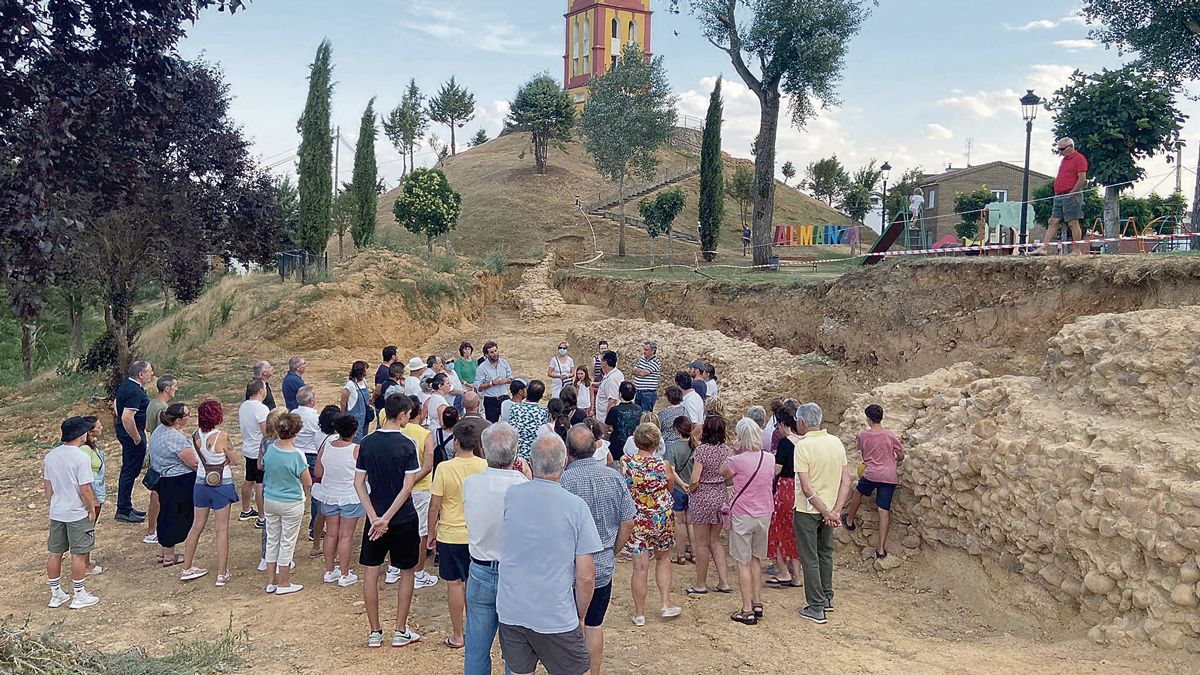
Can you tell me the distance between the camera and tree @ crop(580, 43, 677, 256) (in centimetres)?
4056

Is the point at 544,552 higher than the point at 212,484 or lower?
higher

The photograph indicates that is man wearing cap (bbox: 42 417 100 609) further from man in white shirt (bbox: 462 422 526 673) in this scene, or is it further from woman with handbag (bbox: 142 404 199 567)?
man in white shirt (bbox: 462 422 526 673)

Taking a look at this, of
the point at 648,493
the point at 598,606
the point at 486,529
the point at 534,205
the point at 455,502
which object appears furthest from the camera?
the point at 534,205

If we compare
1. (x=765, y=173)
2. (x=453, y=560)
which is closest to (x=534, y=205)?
(x=765, y=173)

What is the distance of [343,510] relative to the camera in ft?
21.6

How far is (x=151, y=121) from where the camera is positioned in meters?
13.1

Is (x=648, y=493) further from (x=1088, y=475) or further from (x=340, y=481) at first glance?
(x=1088, y=475)

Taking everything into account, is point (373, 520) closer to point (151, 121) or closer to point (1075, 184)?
point (151, 121)

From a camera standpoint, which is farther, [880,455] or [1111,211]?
[1111,211]

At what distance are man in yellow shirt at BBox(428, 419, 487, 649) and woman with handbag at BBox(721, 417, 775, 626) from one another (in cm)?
229

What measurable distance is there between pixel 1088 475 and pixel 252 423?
7.95m

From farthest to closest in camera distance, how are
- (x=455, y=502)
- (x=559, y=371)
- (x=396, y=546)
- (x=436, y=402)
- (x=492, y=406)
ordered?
1. (x=559, y=371)
2. (x=492, y=406)
3. (x=436, y=402)
4. (x=396, y=546)
5. (x=455, y=502)

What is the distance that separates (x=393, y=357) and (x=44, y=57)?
7217mm

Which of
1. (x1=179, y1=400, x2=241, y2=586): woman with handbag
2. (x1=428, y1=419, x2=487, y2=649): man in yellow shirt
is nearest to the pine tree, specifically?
(x1=179, y1=400, x2=241, y2=586): woman with handbag
